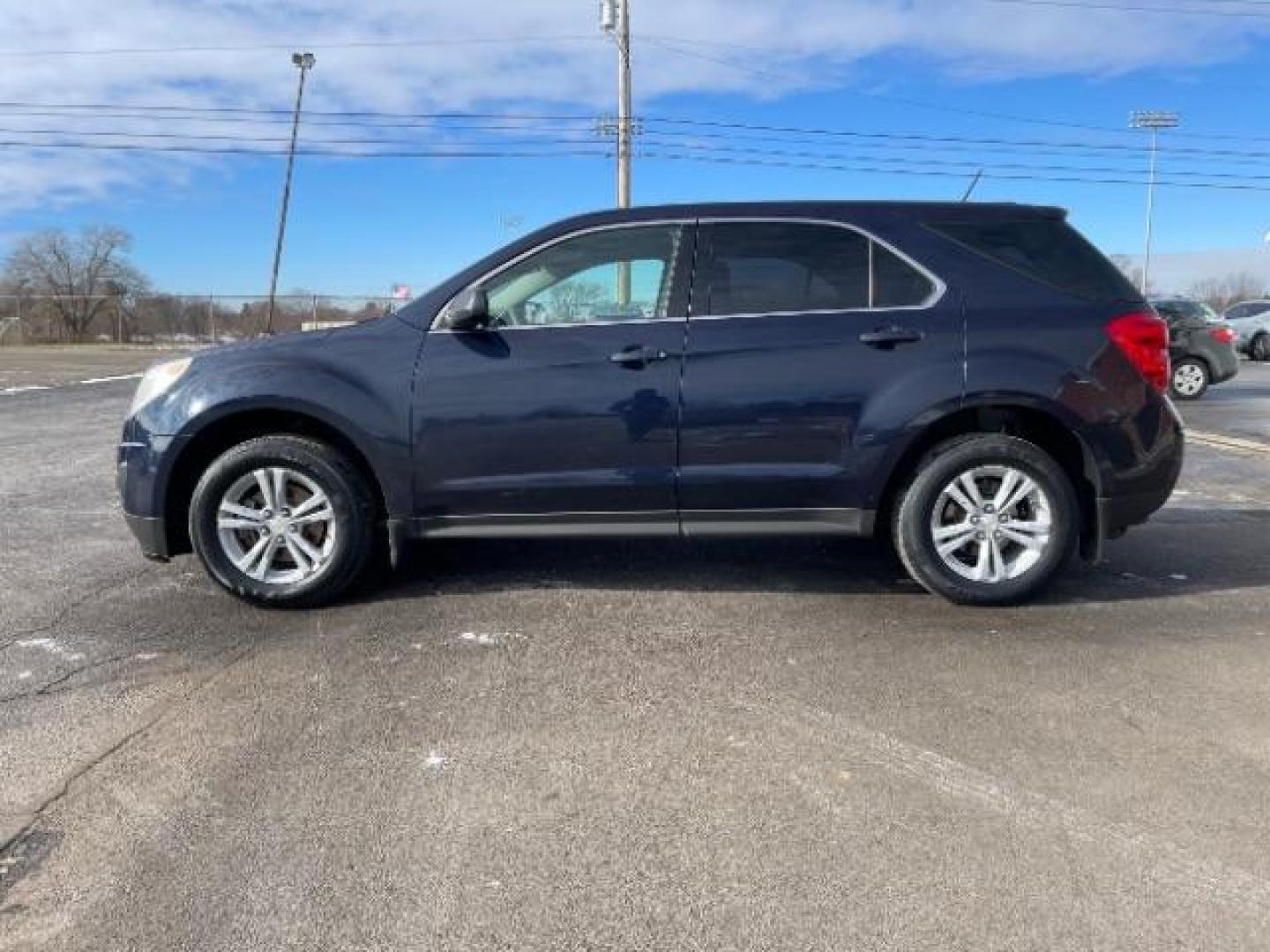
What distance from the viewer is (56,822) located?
2842mm

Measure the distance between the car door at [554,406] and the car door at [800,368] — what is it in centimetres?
14

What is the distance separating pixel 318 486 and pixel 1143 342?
3.83 m

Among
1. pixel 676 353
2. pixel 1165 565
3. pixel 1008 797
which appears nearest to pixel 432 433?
pixel 676 353

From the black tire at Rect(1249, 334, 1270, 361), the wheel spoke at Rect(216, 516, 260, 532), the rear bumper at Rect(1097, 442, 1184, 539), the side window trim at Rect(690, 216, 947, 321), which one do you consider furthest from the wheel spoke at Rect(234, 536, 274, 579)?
the black tire at Rect(1249, 334, 1270, 361)

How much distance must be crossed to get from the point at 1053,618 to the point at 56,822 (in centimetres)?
396

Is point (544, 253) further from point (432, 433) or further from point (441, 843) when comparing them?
point (441, 843)

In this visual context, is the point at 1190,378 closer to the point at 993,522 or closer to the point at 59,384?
the point at 993,522

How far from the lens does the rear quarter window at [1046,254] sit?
4.61 m

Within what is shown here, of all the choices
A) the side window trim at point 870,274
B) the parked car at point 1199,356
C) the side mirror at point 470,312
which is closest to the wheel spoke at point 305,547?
the side mirror at point 470,312

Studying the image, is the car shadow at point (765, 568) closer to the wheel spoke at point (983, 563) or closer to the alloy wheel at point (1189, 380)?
the wheel spoke at point (983, 563)

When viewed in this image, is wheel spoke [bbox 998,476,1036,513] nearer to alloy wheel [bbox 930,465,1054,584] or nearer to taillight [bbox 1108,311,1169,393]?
alloy wheel [bbox 930,465,1054,584]

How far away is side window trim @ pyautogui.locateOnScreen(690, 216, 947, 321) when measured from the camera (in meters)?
4.56

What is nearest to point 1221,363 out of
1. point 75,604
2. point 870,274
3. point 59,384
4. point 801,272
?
point 870,274

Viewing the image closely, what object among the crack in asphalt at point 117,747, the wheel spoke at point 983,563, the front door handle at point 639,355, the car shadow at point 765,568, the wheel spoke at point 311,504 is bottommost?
the crack in asphalt at point 117,747
